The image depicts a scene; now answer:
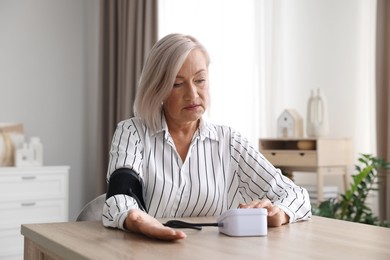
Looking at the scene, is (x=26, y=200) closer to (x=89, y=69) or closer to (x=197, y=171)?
(x=89, y=69)

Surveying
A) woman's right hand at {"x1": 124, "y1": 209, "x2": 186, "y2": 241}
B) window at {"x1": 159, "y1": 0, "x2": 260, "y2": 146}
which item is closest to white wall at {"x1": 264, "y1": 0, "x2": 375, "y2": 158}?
window at {"x1": 159, "y1": 0, "x2": 260, "y2": 146}

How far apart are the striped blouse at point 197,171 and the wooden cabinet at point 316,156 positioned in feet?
5.32

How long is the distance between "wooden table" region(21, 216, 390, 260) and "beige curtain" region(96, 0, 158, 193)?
305 centimetres

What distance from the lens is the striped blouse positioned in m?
1.89

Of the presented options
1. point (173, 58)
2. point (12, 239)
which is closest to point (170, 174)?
point (173, 58)

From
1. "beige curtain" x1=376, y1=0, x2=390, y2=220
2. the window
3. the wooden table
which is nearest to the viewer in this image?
the wooden table

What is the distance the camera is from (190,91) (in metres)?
1.88

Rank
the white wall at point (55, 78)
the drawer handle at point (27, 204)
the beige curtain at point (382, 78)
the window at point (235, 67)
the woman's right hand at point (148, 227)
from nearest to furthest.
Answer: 1. the woman's right hand at point (148, 227)
2. the beige curtain at point (382, 78)
3. the window at point (235, 67)
4. the drawer handle at point (27, 204)
5. the white wall at point (55, 78)

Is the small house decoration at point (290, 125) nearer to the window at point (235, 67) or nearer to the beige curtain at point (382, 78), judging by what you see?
the window at point (235, 67)

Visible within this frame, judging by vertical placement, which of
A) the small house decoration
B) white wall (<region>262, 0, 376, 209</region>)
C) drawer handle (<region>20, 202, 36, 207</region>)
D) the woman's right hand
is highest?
white wall (<region>262, 0, 376, 209</region>)

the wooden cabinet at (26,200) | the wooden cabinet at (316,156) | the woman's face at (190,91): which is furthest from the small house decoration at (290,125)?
the woman's face at (190,91)

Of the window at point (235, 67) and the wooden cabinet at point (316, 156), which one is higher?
the window at point (235, 67)

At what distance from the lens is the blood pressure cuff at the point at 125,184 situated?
1.71 m

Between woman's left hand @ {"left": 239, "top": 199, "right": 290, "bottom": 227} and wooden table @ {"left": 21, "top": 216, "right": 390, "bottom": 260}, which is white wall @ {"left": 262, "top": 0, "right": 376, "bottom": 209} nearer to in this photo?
woman's left hand @ {"left": 239, "top": 199, "right": 290, "bottom": 227}
